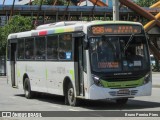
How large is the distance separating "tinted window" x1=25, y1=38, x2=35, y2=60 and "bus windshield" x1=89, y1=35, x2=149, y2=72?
5.29m

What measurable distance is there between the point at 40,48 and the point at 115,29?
4.44 meters

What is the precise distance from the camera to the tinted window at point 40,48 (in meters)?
19.2

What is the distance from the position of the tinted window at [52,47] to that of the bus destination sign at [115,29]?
2.52m

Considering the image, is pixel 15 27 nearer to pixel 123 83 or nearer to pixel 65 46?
pixel 65 46

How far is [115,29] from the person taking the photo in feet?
52.3

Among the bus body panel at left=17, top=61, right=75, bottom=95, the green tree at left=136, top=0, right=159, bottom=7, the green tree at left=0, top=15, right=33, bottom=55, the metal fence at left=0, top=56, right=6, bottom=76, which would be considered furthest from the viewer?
the green tree at left=136, top=0, right=159, bottom=7

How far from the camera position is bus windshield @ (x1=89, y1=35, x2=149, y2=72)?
1549 centimetres

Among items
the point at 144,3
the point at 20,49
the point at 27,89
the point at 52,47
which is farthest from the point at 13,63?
the point at 144,3

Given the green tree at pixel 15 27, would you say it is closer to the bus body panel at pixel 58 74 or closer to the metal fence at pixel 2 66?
the metal fence at pixel 2 66

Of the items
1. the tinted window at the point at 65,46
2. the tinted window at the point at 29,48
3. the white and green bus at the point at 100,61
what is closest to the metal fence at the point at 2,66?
the tinted window at the point at 29,48

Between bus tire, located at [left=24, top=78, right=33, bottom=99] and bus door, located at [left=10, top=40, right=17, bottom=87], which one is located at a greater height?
bus door, located at [left=10, top=40, right=17, bottom=87]

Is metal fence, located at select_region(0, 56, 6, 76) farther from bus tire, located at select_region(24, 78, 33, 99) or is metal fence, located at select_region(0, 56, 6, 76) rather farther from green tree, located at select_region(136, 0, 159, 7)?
green tree, located at select_region(136, 0, 159, 7)

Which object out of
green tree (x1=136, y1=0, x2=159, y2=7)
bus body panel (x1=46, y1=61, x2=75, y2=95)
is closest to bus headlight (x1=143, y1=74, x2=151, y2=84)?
bus body panel (x1=46, y1=61, x2=75, y2=95)

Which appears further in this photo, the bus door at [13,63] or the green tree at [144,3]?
the green tree at [144,3]
